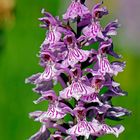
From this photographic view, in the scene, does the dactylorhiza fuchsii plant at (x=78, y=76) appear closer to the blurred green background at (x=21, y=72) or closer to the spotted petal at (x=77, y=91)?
the spotted petal at (x=77, y=91)

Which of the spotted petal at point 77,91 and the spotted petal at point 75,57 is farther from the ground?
the spotted petal at point 75,57

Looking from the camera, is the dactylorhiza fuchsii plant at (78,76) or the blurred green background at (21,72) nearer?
the dactylorhiza fuchsii plant at (78,76)

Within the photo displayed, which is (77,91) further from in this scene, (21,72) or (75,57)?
(21,72)

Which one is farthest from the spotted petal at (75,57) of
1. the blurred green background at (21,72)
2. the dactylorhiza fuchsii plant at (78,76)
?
the blurred green background at (21,72)

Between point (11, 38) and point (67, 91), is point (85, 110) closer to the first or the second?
point (67, 91)

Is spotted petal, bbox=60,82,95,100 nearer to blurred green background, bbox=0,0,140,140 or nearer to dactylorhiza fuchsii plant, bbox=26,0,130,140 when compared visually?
dactylorhiza fuchsii plant, bbox=26,0,130,140

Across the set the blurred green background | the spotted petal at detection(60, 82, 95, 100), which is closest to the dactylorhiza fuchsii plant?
the spotted petal at detection(60, 82, 95, 100)
